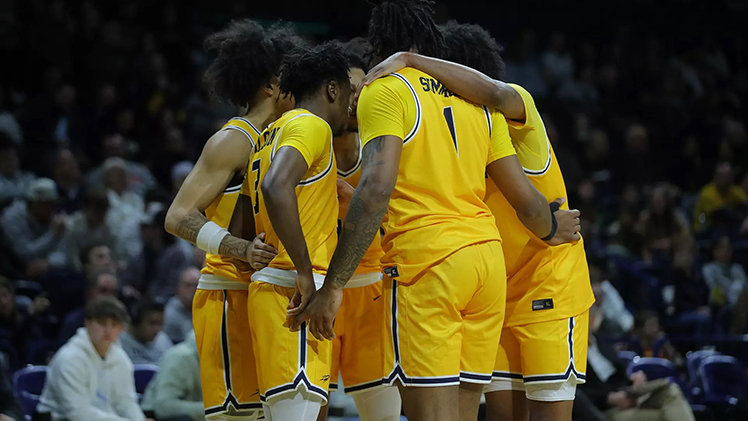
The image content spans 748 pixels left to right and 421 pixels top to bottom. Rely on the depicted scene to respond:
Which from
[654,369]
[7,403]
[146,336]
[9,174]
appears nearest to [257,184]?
[7,403]

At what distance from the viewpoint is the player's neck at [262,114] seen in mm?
4727

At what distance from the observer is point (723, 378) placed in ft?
28.1

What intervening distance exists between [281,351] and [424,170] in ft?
3.23

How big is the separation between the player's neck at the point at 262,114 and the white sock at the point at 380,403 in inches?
56.5

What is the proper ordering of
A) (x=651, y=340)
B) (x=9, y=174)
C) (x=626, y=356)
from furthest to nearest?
(x=9, y=174)
(x=651, y=340)
(x=626, y=356)

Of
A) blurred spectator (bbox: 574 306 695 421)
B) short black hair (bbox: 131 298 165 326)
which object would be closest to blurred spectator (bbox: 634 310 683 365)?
blurred spectator (bbox: 574 306 695 421)

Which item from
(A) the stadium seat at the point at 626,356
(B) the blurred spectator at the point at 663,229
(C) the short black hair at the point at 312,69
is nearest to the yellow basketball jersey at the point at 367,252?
(C) the short black hair at the point at 312,69

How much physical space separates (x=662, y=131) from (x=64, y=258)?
33.6ft

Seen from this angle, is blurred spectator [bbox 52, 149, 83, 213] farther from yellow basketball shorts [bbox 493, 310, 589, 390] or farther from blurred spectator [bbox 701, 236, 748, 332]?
yellow basketball shorts [bbox 493, 310, 589, 390]

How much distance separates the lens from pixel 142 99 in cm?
1326

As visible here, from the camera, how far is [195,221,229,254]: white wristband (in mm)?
4402

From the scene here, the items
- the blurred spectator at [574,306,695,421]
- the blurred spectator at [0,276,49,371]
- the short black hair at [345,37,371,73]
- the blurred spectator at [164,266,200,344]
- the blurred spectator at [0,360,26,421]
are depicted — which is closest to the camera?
the short black hair at [345,37,371,73]

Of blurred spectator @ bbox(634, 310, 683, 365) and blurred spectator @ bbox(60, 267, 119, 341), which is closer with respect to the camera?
blurred spectator @ bbox(60, 267, 119, 341)

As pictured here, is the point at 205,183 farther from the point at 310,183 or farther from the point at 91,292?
the point at 91,292
